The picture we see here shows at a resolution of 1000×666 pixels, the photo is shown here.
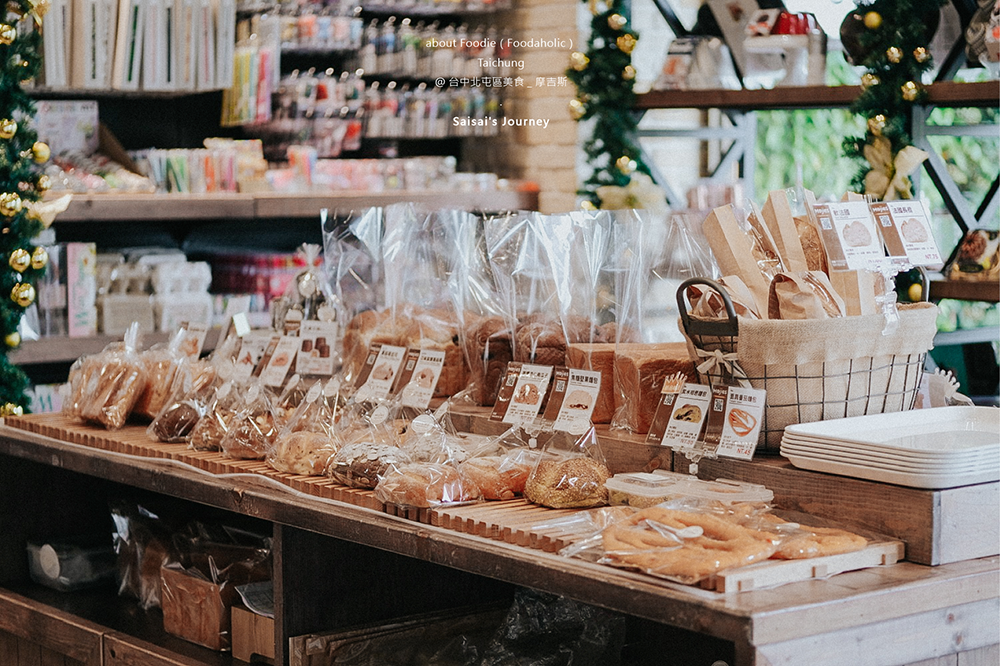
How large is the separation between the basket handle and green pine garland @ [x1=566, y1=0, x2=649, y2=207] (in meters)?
3.16

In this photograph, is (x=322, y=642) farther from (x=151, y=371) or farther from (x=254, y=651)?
(x=151, y=371)

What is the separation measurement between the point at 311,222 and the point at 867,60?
2285 mm

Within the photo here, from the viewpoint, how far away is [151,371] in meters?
2.65

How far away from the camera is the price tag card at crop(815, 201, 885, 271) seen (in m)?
Answer: 1.89

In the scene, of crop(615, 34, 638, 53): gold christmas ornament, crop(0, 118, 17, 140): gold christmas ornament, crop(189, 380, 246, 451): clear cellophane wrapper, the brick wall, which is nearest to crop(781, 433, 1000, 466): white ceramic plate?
crop(189, 380, 246, 451): clear cellophane wrapper

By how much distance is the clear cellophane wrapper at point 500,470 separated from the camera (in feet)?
6.25

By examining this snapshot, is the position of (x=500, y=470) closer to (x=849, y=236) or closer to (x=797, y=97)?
(x=849, y=236)

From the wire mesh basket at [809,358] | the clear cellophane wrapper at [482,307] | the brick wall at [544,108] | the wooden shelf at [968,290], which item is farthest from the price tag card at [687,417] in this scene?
the brick wall at [544,108]

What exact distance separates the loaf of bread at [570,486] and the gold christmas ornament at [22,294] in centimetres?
240

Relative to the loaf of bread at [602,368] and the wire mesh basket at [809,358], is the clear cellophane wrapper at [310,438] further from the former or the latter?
the wire mesh basket at [809,358]

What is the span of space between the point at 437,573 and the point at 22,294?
81.9 inches

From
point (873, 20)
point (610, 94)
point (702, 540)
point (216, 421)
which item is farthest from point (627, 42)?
point (702, 540)

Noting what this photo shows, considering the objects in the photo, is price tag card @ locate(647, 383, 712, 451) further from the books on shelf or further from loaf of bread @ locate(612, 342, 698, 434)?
the books on shelf

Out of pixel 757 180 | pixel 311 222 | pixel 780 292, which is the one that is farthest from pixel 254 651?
pixel 757 180
